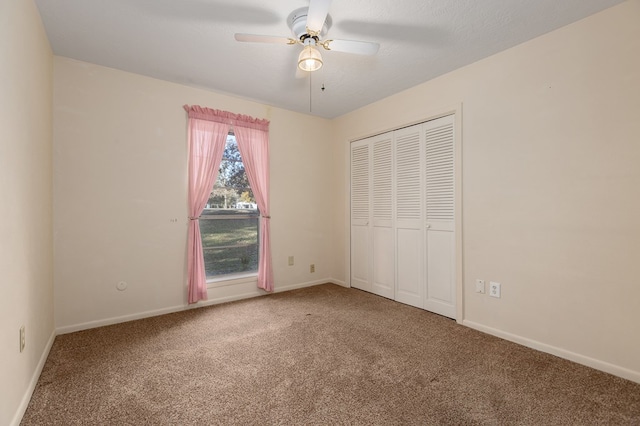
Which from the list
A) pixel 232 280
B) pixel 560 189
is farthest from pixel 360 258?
pixel 560 189

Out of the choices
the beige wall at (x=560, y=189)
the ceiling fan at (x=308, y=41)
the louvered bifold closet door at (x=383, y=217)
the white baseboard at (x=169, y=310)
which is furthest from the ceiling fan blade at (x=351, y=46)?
the white baseboard at (x=169, y=310)

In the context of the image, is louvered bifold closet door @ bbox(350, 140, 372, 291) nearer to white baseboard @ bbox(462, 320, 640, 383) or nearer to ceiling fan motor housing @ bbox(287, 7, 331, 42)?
white baseboard @ bbox(462, 320, 640, 383)

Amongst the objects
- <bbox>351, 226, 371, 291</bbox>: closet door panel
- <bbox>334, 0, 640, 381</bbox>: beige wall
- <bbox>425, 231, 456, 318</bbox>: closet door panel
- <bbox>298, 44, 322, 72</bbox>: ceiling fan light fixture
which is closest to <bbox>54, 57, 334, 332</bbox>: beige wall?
<bbox>351, 226, 371, 291</bbox>: closet door panel

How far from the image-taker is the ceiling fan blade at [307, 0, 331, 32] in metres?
1.70

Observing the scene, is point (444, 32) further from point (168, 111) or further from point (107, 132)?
point (107, 132)

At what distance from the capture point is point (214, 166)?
3438 millimetres

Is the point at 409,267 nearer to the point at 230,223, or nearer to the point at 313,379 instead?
the point at 313,379

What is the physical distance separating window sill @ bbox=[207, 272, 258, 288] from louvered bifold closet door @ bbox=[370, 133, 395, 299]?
1611mm

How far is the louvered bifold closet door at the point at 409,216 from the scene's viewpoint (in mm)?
3332

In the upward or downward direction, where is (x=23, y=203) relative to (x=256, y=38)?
downward

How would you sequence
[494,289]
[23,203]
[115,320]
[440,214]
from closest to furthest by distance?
1. [23,203]
2. [494,289]
3. [115,320]
4. [440,214]

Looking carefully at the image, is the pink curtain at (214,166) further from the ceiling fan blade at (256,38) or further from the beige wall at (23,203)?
the ceiling fan blade at (256,38)

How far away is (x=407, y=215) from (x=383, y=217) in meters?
0.38

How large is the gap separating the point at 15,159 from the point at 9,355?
3.40 ft
